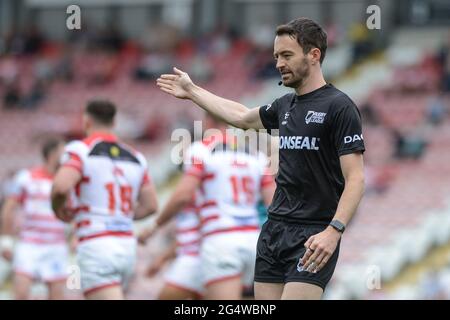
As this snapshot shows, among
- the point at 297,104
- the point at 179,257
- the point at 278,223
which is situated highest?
the point at 297,104

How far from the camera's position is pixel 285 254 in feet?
22.0

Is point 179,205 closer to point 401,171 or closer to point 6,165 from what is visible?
point 401,171

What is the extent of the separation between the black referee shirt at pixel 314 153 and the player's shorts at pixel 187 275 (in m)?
3.40

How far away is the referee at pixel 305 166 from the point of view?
21.4 ft

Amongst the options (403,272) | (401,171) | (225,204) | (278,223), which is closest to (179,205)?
(225,204)

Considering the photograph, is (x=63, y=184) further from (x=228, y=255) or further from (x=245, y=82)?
(x=245, y=82)

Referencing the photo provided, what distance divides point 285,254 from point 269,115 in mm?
880

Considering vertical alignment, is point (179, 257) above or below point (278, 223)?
below

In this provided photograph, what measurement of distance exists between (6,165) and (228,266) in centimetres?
1580

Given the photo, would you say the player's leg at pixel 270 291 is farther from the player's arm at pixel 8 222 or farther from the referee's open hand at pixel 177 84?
the player's arm at pixel 8 222

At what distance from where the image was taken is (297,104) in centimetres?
679

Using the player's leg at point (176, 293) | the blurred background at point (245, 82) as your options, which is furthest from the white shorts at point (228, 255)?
the blurred background at point (245, 82)

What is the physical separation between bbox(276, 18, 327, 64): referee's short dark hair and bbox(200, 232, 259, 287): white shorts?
335cm

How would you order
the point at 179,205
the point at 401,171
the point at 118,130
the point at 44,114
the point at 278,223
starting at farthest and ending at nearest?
the point at 44,114 → the point at 118,130 → the point at 401,171 → the point at 179,205 → the point at 278,223
